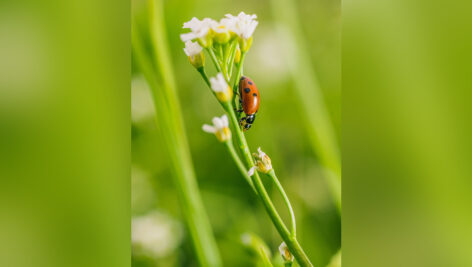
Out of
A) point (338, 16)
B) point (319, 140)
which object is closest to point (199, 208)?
point (319, 140)

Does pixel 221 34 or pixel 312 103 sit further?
pixel 312 103

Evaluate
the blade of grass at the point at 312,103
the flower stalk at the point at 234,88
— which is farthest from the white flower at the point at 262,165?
the blade of grass at the point at 312,103

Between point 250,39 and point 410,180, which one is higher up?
point 250,39

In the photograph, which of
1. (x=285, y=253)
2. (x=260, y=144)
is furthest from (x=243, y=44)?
(x=285, y=253)

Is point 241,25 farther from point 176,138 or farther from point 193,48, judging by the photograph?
point 176,138

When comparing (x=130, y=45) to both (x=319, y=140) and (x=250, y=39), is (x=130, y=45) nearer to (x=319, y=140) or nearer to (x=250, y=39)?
(x=250, y=39)

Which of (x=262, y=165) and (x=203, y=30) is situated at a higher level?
(x=203, y=30)

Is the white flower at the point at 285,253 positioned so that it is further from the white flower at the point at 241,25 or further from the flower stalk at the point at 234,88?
the white flower at the point at 241,25
